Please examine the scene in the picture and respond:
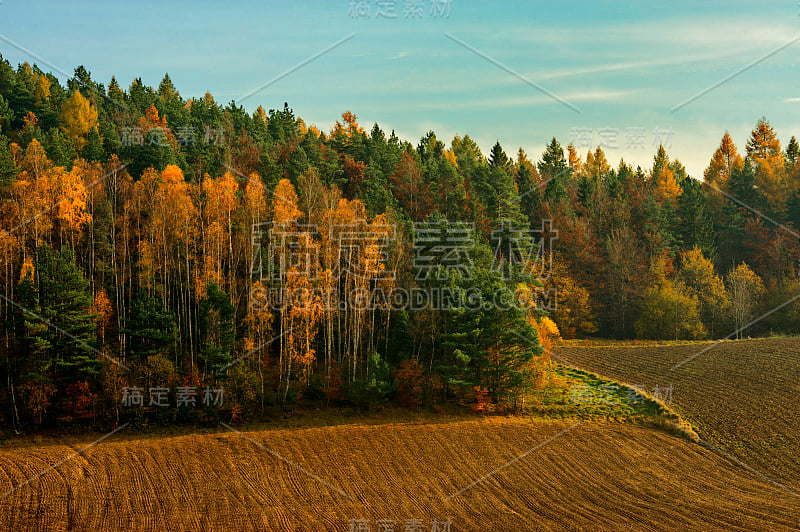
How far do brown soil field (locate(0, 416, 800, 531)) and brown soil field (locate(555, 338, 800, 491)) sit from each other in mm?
2083

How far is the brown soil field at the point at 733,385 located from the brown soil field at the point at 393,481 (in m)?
2.08

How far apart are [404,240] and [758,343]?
30506 millimetres

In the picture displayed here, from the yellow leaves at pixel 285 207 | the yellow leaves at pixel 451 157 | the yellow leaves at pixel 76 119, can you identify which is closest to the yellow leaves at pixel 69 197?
the yellow leaves at pixel 285 207

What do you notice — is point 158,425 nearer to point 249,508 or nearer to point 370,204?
point 249,508

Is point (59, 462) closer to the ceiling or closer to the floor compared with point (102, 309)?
closer to the floor

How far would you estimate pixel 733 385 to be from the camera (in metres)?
39.8

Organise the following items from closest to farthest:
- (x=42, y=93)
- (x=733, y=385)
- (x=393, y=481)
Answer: (x=393, y=481), (x=733, y=385), (x=42, y=93)

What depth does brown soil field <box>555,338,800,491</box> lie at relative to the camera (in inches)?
1197

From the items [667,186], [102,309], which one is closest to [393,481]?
[102,309]

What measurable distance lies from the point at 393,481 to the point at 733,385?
24.7 m

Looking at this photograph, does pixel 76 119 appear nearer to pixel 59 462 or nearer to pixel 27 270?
pixel 27 270

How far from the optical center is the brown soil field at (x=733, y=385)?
3040 cm

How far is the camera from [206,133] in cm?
5675

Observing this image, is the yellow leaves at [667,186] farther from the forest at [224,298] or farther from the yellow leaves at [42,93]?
the yellow leaves at [42,93]
